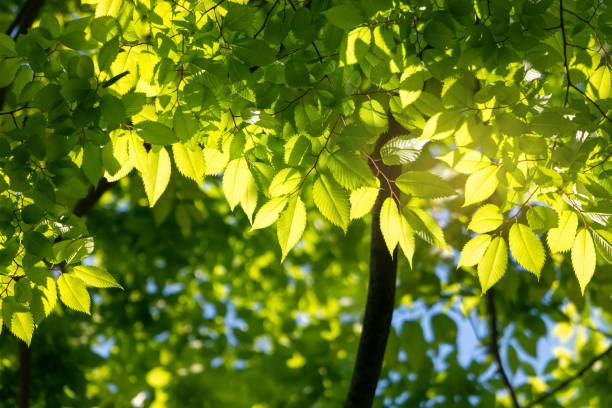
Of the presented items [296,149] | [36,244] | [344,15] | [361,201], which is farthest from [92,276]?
[344,15]

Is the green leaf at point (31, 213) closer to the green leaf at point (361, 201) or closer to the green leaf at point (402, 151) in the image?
the green leaf at point (361, 201)

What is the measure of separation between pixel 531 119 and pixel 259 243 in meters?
4.52

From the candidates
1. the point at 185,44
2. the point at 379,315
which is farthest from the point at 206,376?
the point at 185,44

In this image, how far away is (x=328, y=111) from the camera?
4.95 ft

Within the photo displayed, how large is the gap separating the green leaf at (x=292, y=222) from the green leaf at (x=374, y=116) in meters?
0.32

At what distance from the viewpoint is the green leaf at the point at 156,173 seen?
1.65 meters

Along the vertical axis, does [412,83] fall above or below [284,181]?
above

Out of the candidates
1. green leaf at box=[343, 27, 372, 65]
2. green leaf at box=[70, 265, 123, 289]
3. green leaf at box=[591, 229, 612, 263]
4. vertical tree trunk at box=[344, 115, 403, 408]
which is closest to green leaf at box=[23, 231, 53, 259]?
green leaf at box=[70, 265, 123, 289]

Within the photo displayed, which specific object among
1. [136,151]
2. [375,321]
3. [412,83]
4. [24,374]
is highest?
[412,83]

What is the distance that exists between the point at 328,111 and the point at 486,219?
64 cm

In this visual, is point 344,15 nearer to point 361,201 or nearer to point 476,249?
point 361,201

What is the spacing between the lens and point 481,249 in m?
1.71

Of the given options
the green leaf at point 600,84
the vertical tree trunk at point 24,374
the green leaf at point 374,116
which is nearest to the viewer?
the green leaf at point 374,116

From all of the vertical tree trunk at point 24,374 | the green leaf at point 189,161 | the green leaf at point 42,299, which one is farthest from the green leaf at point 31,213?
the vertical tree trunk at point 24,374
